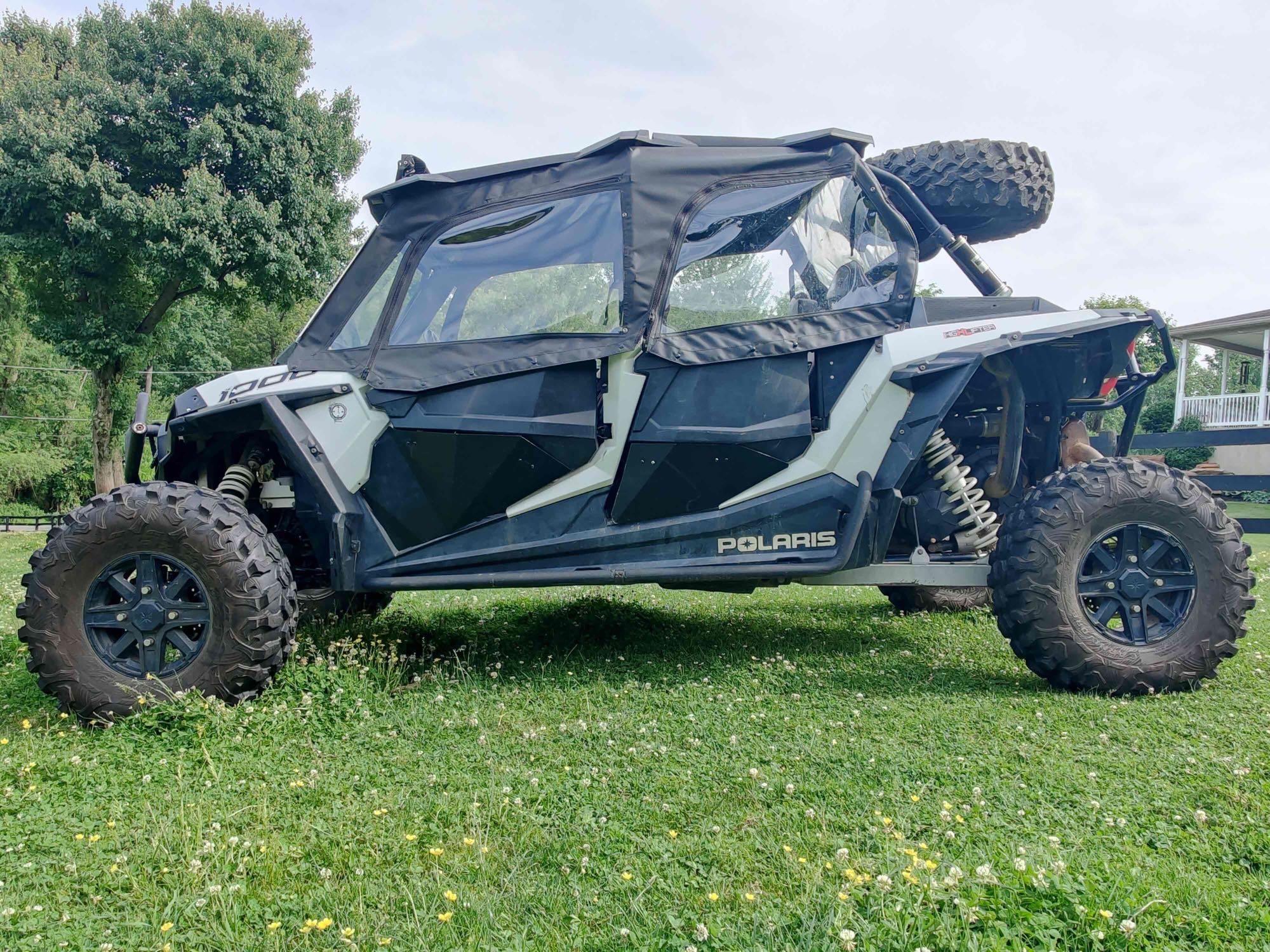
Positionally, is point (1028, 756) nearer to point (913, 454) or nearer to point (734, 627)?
point (913, 454)

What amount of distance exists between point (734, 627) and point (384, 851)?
11.8ft

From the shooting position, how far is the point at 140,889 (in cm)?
244

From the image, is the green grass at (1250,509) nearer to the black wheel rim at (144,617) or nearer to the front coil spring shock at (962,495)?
the front coil spring shock at (962,495)

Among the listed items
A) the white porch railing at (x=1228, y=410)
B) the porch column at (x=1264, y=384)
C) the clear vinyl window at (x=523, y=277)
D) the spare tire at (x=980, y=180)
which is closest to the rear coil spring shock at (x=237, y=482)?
the clear vinyl window at (x=523, y=277)

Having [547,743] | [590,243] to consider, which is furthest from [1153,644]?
[590,243]

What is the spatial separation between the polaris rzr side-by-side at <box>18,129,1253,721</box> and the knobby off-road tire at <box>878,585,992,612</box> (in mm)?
1966

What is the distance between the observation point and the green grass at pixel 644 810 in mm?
2184

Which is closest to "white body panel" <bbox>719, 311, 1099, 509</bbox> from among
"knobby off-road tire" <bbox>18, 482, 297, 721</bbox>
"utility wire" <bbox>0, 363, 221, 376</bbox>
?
"knobby off-road tire" <bbox>18, 482, 297, 721</bbox>

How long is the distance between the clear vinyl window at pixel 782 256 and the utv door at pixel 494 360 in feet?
1.42

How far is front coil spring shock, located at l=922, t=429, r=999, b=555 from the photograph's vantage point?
4.84 m

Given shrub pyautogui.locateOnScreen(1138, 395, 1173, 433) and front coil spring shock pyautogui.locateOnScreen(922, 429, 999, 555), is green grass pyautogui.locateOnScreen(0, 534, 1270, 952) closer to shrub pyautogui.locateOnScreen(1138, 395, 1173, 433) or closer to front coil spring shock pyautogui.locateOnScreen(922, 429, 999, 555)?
front coil spring shock pyautogui.locateOnScreen(922, 429, 999, 555)

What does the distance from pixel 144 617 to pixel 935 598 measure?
17.4ft

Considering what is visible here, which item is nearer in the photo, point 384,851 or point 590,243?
point 384,851

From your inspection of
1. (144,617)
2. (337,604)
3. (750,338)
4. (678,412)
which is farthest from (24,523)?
(750,338)
